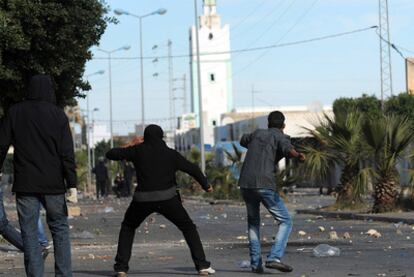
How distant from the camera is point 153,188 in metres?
9.77

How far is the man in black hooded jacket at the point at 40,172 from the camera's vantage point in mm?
7969

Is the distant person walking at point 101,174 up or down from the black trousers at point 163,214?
down

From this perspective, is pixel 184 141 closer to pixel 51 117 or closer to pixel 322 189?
pixel 322 189

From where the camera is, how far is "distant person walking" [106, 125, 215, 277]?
978 centimetres

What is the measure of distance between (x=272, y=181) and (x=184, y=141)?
295ft

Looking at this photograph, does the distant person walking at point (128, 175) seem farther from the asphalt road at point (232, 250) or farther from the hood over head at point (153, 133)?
the hood over head at point (153, 133)

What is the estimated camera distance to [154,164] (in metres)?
9.88

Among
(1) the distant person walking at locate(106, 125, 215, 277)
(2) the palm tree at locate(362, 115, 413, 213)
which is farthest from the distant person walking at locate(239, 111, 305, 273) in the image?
(2) the palm tree at locate(362, 115, 413, 213)

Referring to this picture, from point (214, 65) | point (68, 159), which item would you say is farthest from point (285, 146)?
point (214, 65)

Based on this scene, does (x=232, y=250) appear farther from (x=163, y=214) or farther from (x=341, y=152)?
(x=341, y=152)

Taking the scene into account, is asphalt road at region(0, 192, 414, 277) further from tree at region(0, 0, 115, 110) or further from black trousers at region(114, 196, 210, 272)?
tree at region(0, 0, 115, 110)

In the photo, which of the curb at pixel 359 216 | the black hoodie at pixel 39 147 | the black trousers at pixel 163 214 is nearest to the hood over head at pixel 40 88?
the black hoodie at pixel 39 147

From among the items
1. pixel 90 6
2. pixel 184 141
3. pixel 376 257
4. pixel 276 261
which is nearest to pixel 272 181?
pixel 276 261

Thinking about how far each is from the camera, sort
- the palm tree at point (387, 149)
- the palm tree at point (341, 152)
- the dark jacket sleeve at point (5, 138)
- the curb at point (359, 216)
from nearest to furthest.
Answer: the dark jacket sleeve at point (5, 138)
the curb at point (359, 216)
the palm tree at point (387, 149)
the palm tree at point (341, 152)
